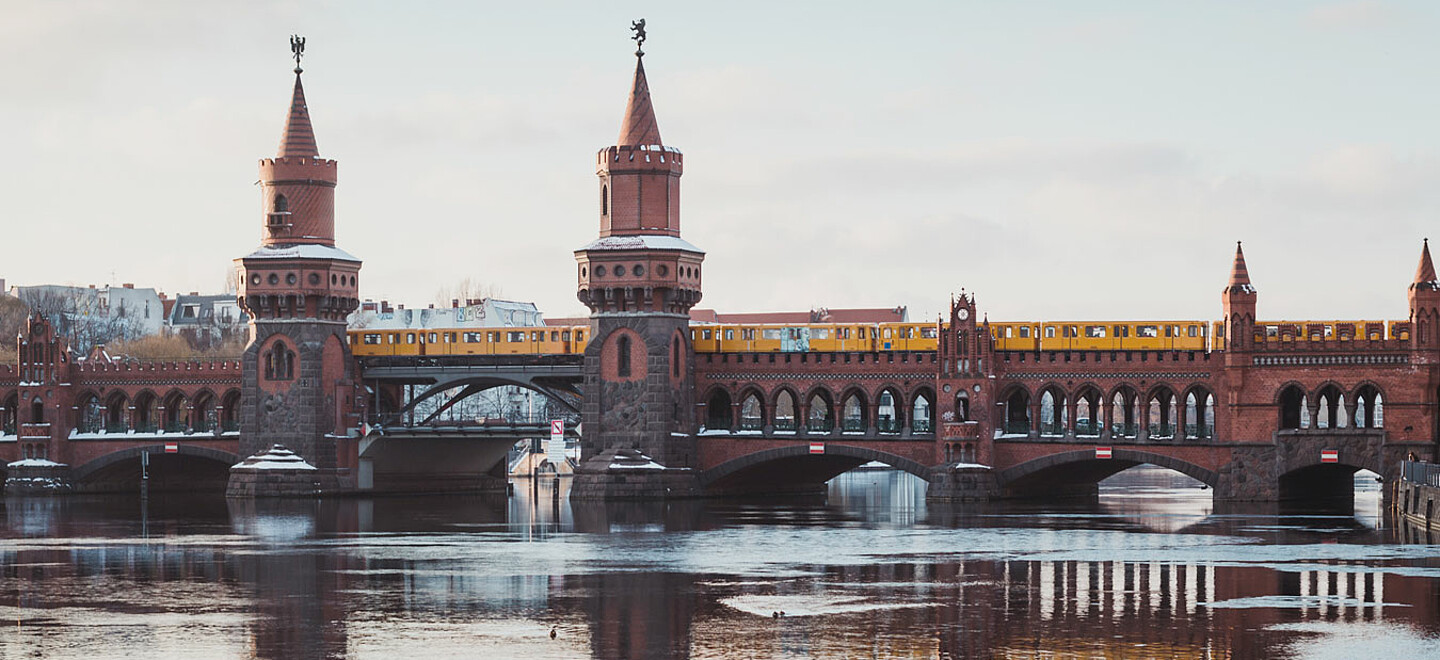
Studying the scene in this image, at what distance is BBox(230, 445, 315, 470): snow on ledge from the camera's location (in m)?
A: 95.3

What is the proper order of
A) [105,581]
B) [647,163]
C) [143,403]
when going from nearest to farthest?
[105,581] → [647,163] → [143,403]

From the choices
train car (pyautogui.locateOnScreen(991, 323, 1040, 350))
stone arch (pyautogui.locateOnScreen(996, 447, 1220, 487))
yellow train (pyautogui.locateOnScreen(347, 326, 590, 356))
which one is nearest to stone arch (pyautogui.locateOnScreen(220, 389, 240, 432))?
yellow train (pyautogui.locateOnScreen(347, 326, 590, 356))

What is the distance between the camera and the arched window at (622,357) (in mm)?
90500

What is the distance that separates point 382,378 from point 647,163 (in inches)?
771

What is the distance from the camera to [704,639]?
36.7m

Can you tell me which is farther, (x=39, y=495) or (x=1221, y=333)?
(x=39, y=495)

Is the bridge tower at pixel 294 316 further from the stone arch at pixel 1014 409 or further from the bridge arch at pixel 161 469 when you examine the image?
the stone arch at pixel 1014 409

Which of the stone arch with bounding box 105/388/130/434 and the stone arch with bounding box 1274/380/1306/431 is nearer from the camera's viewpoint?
the stone arch with bounding box 1274/380/1306/431

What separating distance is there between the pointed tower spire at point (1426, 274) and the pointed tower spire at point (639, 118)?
31.8m

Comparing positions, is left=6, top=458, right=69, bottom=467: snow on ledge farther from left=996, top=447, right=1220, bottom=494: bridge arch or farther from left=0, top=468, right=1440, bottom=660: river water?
left=996, top=447, right=1220, bottom=494: bridge arch

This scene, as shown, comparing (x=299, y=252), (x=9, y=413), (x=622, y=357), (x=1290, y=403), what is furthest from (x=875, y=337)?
(x=9, y=413)

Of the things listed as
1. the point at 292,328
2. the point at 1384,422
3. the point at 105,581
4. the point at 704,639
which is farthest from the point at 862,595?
the point at 292,328

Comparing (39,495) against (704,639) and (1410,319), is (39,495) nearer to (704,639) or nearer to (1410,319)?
(1410,319)

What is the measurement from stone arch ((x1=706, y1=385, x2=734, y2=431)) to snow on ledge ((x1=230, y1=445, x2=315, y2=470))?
728 inches
